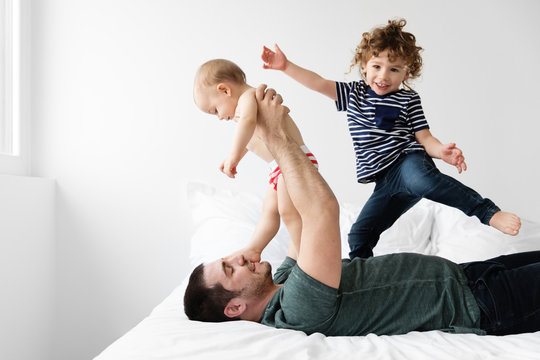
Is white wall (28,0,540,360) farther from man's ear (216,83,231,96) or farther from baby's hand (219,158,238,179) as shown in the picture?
baby's hand (219,158,238,179)

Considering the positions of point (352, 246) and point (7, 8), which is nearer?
point (352, 246)

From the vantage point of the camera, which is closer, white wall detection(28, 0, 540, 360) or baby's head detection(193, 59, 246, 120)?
baby's head detection(193, 59, 246, 120)

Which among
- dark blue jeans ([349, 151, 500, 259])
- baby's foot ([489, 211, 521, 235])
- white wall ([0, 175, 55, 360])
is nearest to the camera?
baby's foot ([489, 211, 521, 235])

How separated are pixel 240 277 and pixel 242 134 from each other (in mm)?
396

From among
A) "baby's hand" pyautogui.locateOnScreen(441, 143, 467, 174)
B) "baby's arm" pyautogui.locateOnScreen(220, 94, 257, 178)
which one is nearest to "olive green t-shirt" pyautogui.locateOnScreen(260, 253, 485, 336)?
"baby's arm" pyautogui.locateOnScreen(220, 94, 257, 178)

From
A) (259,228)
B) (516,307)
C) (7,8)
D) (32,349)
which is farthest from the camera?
(7,8)

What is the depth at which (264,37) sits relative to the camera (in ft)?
8.55

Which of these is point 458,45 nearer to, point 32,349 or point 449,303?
point 449,303

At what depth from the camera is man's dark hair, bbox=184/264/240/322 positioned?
4.41 feet

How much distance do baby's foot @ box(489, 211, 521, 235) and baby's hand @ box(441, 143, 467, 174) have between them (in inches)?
7.4

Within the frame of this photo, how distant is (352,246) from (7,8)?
2.03 m

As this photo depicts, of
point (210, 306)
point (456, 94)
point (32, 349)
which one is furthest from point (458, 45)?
point (32, 349)

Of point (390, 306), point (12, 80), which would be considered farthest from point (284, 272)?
point (12, 80)

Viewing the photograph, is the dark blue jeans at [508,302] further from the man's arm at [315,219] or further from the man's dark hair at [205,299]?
the man's dark hair at [205,299]
